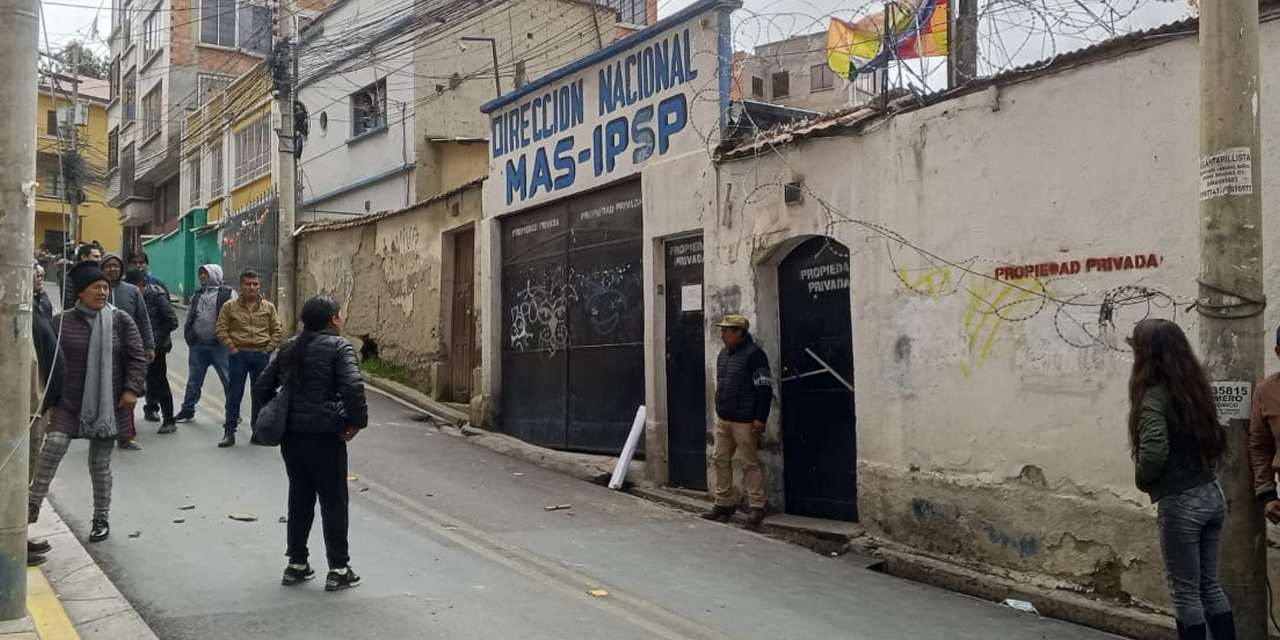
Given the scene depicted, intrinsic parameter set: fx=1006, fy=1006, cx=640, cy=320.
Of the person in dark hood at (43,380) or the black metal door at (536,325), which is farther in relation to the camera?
the black metal door at (536,325)

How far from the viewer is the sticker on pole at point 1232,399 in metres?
4.39

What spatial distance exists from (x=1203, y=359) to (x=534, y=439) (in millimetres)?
8542

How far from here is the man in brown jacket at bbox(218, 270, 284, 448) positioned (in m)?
10.1

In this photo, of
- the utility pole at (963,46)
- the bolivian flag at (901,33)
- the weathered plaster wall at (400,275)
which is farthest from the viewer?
the weathered plaster wall at (400,275)

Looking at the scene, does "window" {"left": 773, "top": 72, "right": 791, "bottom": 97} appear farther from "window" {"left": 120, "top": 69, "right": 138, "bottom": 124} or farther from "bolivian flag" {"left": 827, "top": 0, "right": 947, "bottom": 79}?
"window" {"left": 120, "top": 69, "right": 138, "bottom": 124}

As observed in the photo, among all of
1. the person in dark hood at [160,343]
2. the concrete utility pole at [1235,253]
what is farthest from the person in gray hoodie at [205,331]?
the concrete utility pole at [1235,253]

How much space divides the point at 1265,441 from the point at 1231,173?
121 cm

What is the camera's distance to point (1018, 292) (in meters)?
6.59

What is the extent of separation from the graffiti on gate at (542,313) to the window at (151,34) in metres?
26.7

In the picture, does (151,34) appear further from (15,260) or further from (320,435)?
(320,435)

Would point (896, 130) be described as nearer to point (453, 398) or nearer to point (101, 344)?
point (101, 344)

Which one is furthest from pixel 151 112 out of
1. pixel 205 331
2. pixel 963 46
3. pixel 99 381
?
pixel 963 46

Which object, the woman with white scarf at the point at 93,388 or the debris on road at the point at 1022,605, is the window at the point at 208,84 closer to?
the woman with white scarf at the point at 93,388

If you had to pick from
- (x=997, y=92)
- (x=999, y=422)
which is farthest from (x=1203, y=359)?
(x=997, y=92)
